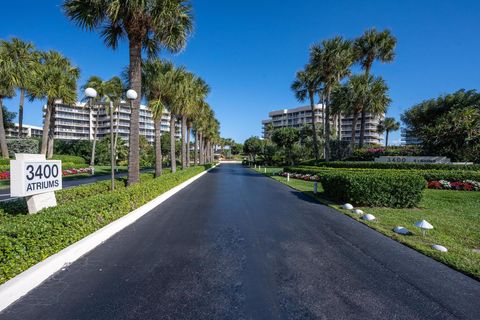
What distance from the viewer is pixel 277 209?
29.6ft

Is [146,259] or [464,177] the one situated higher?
[464,177]

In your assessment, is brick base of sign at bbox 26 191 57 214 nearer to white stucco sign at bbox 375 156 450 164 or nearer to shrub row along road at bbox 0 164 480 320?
shrub row along road at bbox 0 164 480 320

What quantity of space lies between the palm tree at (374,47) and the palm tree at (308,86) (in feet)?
17.1

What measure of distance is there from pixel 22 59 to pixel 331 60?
1220 inches

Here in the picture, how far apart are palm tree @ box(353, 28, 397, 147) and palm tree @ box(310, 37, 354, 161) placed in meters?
4.58

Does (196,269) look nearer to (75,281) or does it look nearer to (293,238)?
(75,281)

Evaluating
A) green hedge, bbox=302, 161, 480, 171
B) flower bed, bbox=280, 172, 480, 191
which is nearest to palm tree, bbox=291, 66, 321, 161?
green hedge, bbox=302, 161, 480, 171

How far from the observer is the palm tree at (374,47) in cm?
2592

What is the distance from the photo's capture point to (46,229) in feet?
13.2

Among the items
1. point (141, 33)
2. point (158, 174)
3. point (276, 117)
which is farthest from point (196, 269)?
point (276, 117)

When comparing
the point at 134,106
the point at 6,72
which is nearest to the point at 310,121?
the point at 6,72

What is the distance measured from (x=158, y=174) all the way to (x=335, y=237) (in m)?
12.5

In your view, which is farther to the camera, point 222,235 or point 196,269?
point 222,235

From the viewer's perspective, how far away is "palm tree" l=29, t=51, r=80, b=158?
2484 centimetres
